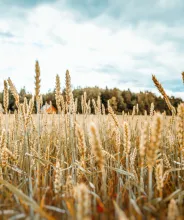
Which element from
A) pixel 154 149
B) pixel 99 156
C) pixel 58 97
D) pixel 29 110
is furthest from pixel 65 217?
pixel 58 97

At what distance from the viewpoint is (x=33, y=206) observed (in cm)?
94

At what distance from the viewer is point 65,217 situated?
1185mm

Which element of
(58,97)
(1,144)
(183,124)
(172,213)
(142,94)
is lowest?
Result: (172,213)

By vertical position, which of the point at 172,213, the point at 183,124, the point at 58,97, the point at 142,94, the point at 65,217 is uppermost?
the point at 142,94

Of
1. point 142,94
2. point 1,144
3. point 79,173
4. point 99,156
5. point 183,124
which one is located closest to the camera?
point 99,156

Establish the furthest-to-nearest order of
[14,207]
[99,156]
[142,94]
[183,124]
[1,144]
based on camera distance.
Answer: [142,94] < [1,144] < [14,207] < [183,124] < [99,156]

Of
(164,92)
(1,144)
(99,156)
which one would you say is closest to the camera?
(99,156)

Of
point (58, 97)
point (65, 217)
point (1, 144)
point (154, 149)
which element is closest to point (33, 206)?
point (65, 217)

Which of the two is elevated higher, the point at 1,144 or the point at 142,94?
the point at 142,94

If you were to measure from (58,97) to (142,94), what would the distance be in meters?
26.2

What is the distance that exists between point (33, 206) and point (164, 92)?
1.16 meters

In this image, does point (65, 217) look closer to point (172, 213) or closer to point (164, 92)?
point (172, 213)

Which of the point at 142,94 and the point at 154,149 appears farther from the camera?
the point at 142,94

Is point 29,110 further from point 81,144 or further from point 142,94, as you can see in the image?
point 142,94
